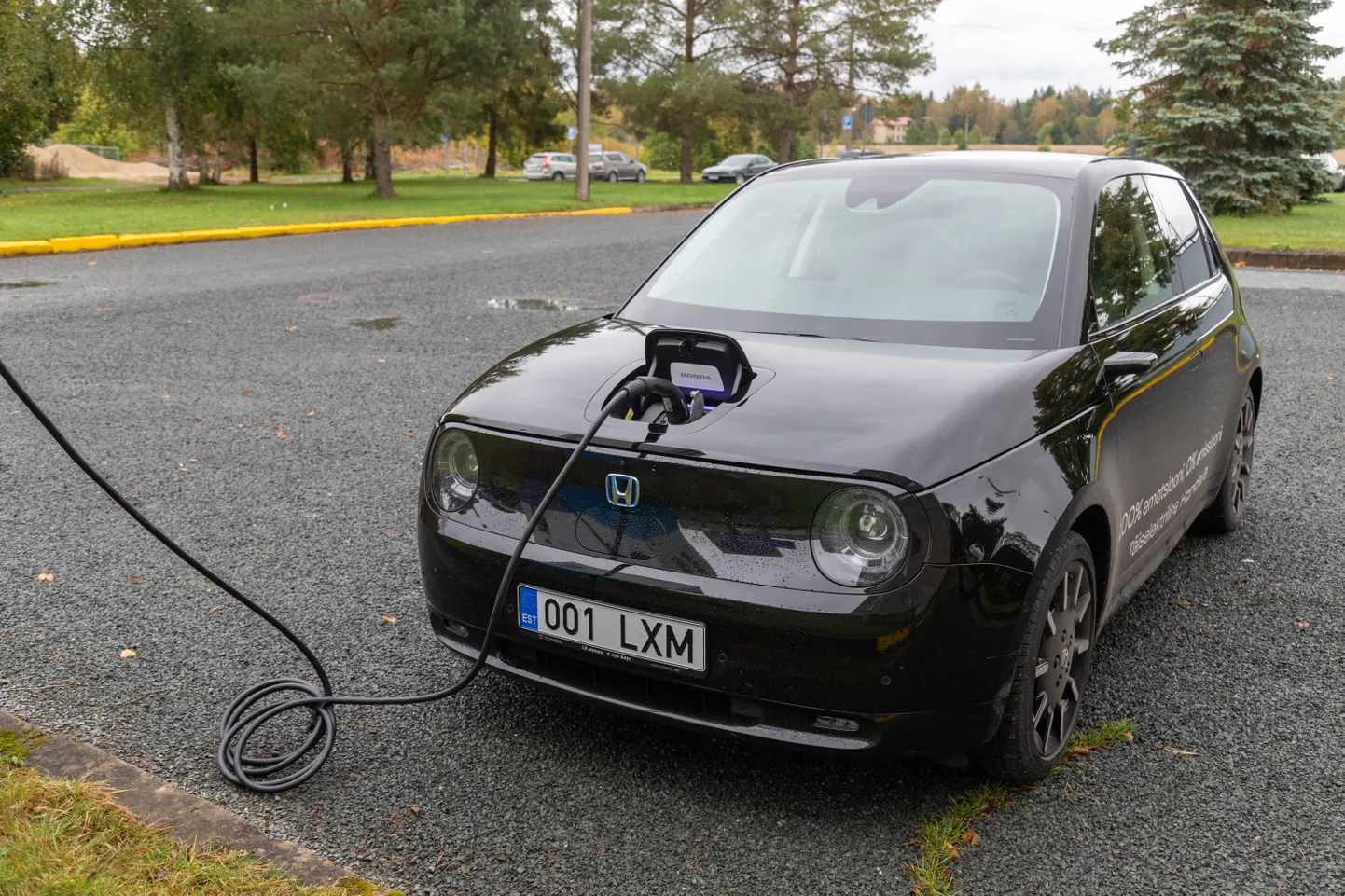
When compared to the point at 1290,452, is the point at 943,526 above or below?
above

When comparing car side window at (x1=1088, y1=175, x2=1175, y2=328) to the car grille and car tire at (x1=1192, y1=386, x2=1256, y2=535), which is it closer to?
car tire at (x1=1192, y1=386, x2=1256, y2=535)

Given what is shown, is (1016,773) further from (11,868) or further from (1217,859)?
(11,868)

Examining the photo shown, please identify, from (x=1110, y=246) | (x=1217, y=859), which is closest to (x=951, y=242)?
(x=1110, y=246)

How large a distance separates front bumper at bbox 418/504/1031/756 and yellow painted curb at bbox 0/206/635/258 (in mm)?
14479

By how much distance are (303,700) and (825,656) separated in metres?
1.47

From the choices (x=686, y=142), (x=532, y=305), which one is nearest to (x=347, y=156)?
(x=686, y=142)

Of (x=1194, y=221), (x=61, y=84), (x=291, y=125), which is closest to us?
(x=1194, y=221)

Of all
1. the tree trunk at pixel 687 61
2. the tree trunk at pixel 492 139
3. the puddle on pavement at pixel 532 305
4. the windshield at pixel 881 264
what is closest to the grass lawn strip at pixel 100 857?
the windshield at pixel 881 264

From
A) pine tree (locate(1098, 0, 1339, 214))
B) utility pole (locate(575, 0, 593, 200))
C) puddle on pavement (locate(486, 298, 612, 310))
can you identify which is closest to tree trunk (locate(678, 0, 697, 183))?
utility pole (locate(575, 0, 593, 200))

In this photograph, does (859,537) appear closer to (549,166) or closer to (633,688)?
(633,688)

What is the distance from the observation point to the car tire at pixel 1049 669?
2.61m

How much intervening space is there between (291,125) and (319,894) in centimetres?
4353

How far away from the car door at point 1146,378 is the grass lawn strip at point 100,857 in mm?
2240

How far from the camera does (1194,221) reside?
453cm
